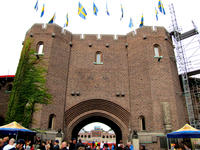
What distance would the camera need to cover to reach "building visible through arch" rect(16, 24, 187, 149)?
1623 centimetres

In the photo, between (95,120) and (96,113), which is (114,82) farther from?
(95,120)

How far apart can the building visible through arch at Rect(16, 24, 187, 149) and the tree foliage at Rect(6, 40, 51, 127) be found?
50.8 inches

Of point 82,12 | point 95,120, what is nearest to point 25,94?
point 82,12

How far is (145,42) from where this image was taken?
1872 centimetres

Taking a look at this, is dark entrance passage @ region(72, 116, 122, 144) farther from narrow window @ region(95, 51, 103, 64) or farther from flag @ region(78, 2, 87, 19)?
flag @ region(78, 2, 87, 19)

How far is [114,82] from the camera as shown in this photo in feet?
61.7

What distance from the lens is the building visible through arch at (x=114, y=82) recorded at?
1623 centimetres

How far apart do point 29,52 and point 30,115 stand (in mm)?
5542

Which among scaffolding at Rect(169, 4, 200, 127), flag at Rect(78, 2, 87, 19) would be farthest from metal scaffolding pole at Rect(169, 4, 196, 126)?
flag at Rect(78, 2, 87, 19)

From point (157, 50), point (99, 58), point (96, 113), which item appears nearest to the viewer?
point (96, 113)

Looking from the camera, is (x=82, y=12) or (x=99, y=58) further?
(x=99, y=58)

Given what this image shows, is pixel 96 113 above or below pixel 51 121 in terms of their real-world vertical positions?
above

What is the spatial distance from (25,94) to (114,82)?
28.0 feet

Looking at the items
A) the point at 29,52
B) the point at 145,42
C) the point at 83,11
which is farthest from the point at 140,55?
the point at 29,52
